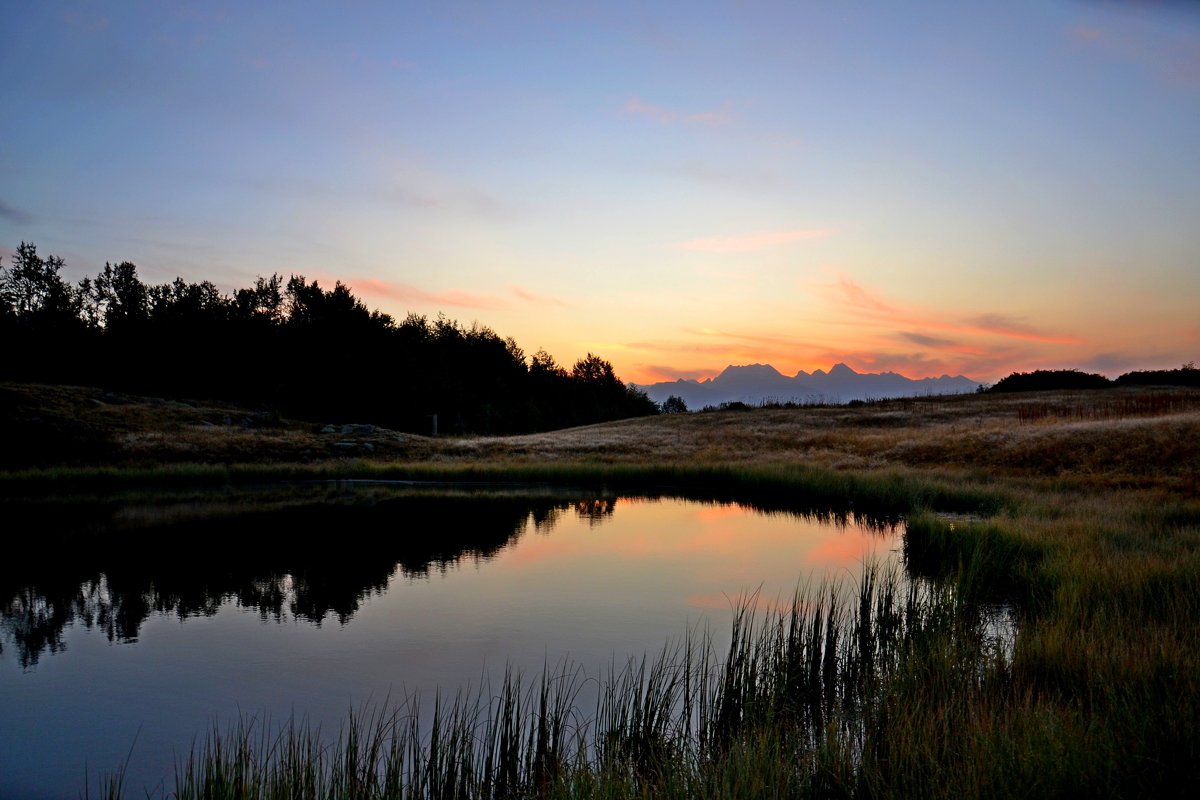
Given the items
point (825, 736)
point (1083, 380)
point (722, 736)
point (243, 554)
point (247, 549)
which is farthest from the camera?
point (1083, 380)

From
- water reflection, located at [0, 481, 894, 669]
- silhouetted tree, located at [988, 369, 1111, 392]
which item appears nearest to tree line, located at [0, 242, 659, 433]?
water reflection, located at [0, 481, 894, 669]

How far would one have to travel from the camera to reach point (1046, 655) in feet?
26.0

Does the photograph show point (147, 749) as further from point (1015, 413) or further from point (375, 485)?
point (1015, 413)

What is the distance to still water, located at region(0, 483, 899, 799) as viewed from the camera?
9.41 m

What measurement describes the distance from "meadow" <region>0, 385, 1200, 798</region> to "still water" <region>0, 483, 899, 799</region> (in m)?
0.97

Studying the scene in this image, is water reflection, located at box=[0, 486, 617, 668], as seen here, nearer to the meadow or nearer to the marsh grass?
the meadow

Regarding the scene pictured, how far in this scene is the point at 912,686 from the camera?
770 cm

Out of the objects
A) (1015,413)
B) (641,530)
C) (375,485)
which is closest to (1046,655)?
(641,530)

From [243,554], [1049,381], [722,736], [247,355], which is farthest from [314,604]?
[1049,381]

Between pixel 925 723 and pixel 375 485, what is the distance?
115ft

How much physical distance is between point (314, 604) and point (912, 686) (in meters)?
12.0

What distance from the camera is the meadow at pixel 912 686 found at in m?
5.52

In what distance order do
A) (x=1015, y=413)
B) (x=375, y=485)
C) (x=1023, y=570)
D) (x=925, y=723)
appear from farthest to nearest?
1. (x=1015, y=413)
2. (x=375, y=485)
3. (x=1023, y=570)
4. (x=925, y=723)

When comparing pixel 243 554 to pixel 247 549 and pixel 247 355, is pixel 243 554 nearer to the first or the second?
pixel 247 549
